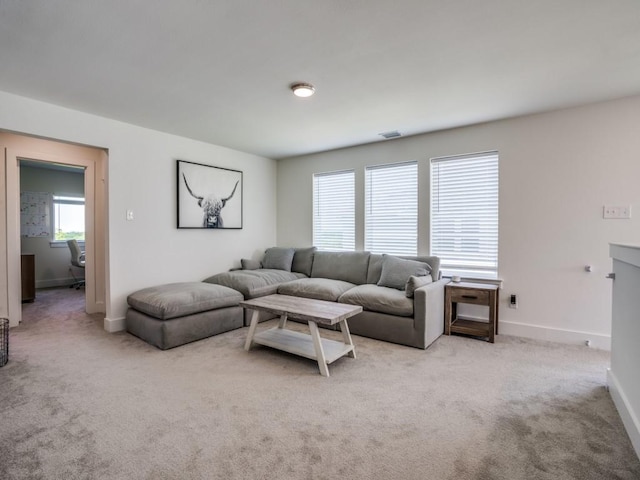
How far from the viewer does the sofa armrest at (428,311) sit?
10.4ft

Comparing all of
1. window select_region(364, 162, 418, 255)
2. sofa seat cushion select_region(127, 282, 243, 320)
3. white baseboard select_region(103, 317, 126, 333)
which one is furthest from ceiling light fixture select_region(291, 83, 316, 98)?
white baseboard select_region(103, 317, 126, 333)

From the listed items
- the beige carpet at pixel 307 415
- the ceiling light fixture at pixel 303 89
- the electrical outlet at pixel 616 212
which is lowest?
the beige carpet at pixel 307 415

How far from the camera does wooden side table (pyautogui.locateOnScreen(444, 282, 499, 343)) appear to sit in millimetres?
3348

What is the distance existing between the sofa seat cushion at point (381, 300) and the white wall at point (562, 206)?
125 centimetres

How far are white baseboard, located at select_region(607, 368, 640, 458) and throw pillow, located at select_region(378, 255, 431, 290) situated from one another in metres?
1.79

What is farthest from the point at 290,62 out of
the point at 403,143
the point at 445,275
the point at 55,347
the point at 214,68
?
the point at 55,347

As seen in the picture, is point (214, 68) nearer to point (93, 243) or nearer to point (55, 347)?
point (55, 347)

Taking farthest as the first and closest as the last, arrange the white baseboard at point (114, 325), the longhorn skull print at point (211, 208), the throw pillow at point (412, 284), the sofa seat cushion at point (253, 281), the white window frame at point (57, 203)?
the white window frame at point (57, 203) → the longhorn skull print at point (211, 208) → the sofa seat cushion at point (253, 281) → the white baseboard at point (114, 325) → the throw pillow at point (412, 284)

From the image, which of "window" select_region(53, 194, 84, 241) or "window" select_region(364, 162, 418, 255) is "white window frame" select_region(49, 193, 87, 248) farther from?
"window" select_region(364, 162, 418, 255)

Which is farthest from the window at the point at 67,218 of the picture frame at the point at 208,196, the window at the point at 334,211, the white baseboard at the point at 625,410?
the white baseboard at the point at 625,410

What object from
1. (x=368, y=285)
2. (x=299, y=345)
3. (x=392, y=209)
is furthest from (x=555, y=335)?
(x=299, y=345)

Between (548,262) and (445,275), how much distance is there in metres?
1.07

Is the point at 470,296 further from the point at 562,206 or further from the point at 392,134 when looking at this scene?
the point at 392,134

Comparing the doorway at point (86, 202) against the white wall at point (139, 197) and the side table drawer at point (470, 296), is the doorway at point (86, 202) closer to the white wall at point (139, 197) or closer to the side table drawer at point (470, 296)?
the white wall at point (139, 197)
